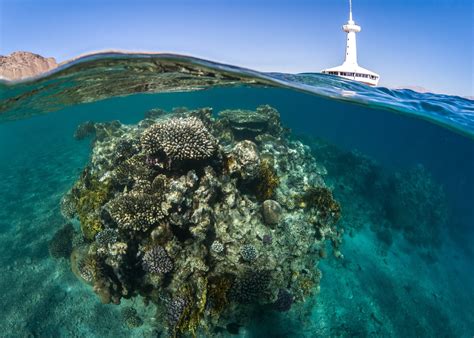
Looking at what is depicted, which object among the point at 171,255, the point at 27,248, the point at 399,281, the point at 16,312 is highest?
the point at 171,255

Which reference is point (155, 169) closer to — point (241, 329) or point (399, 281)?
point (241, 329)

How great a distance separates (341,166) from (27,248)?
1758cm

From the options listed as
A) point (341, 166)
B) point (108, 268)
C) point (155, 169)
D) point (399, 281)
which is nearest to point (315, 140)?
point (341, 166)

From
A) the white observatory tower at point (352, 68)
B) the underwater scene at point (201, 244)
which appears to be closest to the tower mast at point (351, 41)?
the white observatory tower at point (352, 68)

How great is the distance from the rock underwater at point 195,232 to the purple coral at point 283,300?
0.10ft

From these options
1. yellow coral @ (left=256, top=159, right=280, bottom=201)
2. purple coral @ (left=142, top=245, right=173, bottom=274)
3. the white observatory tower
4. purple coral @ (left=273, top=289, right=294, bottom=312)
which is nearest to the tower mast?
the white observatory tower

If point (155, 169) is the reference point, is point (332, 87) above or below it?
above

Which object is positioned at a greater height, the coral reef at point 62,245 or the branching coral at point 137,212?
the branching coral at point 137,212

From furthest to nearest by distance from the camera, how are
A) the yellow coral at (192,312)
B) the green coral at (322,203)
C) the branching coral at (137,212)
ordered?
the green coral at (322,203), the branching coral at (137,212), the yellow coral at (192,312)

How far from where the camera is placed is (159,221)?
774 centimetres

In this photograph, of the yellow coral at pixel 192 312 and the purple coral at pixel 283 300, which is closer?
the yellow coral at pixel 192 312

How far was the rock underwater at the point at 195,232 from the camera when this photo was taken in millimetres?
7648

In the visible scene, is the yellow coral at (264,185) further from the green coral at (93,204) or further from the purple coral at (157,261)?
the green coral at (93,204)

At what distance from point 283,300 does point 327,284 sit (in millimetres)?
2996
